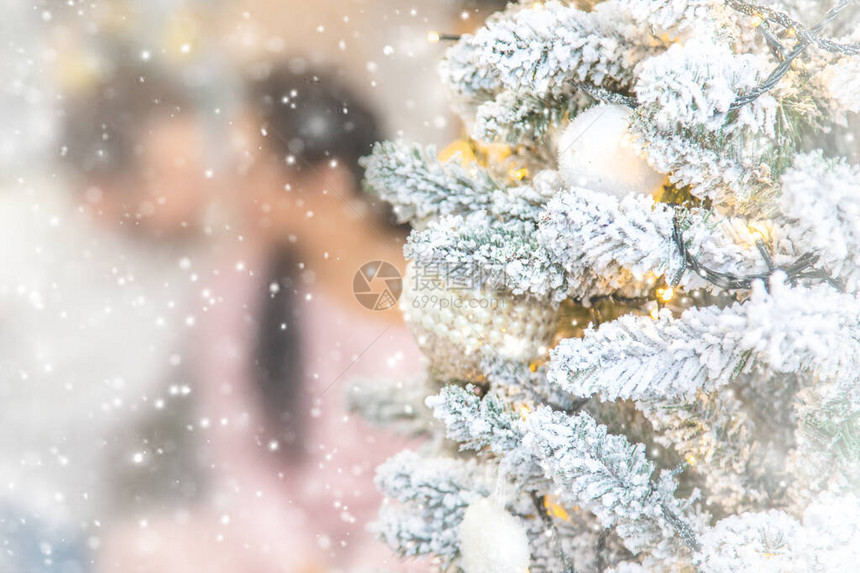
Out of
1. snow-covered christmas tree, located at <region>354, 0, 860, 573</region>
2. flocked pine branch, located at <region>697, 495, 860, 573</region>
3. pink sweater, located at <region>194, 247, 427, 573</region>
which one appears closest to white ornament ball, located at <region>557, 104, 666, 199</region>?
snow-covered christmas tree, located at <region>354, 0, 860, 573</region>

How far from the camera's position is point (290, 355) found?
798 mm

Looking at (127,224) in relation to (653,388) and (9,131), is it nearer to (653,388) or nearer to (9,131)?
(9,131)

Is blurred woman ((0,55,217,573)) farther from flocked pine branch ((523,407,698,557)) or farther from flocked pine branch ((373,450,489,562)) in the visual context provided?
→ flocked pine branch ((523,407,698,557))

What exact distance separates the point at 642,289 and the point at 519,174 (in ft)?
0.57

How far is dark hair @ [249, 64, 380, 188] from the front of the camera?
74 cm

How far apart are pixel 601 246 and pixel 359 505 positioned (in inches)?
23.0

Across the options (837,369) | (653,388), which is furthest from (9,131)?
(837,369)

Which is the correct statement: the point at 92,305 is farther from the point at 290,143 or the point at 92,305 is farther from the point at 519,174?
the point at 519,174

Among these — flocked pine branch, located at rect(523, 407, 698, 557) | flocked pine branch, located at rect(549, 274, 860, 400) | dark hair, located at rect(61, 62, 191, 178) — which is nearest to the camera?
flocked pine branch, located at rect(549, 274, 860, 400)

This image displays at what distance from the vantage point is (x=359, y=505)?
836mm

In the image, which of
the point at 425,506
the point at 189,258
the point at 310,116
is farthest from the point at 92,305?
the point at 425,506

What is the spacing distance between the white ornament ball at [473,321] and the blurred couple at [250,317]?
0.56 ft

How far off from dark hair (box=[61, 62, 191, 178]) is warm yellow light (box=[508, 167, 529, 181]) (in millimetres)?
409

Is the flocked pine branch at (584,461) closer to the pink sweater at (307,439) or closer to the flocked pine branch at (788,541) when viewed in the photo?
the flocked pine branch at (788,541)
